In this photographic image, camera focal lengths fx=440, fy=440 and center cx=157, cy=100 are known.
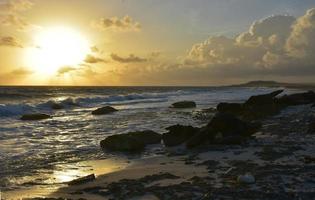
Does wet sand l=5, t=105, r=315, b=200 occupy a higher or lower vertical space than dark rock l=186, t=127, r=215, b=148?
lower

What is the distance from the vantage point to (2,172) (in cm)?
1138

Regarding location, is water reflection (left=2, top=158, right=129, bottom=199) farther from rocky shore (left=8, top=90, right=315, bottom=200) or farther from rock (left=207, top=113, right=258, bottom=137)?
rock (left=207, top=113, right=258, bottom=137)

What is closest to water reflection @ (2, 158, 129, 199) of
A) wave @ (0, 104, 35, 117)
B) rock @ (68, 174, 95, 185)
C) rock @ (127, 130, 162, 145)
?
rock @ (68, 174, 95, 185)

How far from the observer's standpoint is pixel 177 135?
53.0 ft

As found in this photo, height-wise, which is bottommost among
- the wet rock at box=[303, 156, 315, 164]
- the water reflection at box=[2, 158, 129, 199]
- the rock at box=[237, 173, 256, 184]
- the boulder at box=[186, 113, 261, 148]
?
the water reflection at box=[2, 158, 129, 199]

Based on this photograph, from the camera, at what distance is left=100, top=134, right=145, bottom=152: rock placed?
48.8 ft

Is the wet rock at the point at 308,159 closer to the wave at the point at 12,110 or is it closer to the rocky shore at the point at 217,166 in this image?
the rocky shore at the point at 217,166

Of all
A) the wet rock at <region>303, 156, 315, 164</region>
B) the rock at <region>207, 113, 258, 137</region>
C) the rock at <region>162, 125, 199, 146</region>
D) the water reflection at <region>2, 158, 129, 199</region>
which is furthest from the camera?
the rock at <region>207, 113, 258, 137</region>

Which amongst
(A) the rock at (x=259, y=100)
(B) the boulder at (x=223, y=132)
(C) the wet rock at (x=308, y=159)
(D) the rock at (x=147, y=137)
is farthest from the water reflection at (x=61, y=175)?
(A) the rock at (x=259, y=100)

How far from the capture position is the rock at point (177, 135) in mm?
15742

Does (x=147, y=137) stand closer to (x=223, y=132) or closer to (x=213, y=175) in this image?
(x=223, y=132)

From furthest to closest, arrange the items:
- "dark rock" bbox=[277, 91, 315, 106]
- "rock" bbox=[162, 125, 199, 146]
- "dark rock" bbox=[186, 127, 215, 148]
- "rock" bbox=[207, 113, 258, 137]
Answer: "dark rock" bbox=[277, 91, 315, 106]
"rock" bbox=[207, 113, 258, 137]
"rock" bbox=[162, 125, 199, 146]
"dark rock" bbox=[186, 127, 215, 148]

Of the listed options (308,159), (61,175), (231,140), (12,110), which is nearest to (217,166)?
(308,159)

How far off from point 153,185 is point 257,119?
15.4 metres
